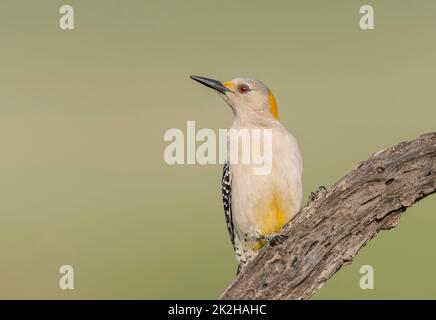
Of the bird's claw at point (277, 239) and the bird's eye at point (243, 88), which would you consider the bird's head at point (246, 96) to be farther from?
the bird's claw at point (277, 239)

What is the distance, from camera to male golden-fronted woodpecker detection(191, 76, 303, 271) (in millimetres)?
8461

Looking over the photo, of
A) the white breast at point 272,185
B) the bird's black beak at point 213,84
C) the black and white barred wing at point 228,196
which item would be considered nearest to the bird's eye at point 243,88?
the bird's black beak at point 213,84

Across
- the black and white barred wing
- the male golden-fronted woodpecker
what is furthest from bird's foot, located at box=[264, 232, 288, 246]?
the black and white barred wing

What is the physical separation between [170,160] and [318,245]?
7.12ft

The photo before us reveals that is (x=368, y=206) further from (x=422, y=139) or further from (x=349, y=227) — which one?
(x=422, y=139)

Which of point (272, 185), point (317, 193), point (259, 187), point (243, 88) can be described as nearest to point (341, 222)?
point (317, 193)

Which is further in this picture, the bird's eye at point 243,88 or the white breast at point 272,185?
the bird's eye at point 243,88

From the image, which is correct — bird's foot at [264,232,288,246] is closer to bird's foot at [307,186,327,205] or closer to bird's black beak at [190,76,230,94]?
bird's foot at [307,186,327,205]

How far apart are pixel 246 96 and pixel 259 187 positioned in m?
1.61

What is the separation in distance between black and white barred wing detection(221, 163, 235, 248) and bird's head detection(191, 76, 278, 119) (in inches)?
35.7

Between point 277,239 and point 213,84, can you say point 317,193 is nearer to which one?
point 277,239

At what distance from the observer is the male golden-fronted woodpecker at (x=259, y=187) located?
846 cm

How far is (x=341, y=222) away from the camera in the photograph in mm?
6770

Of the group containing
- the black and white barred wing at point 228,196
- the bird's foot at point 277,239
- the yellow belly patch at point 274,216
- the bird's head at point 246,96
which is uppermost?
the bird's head at point 246,96
